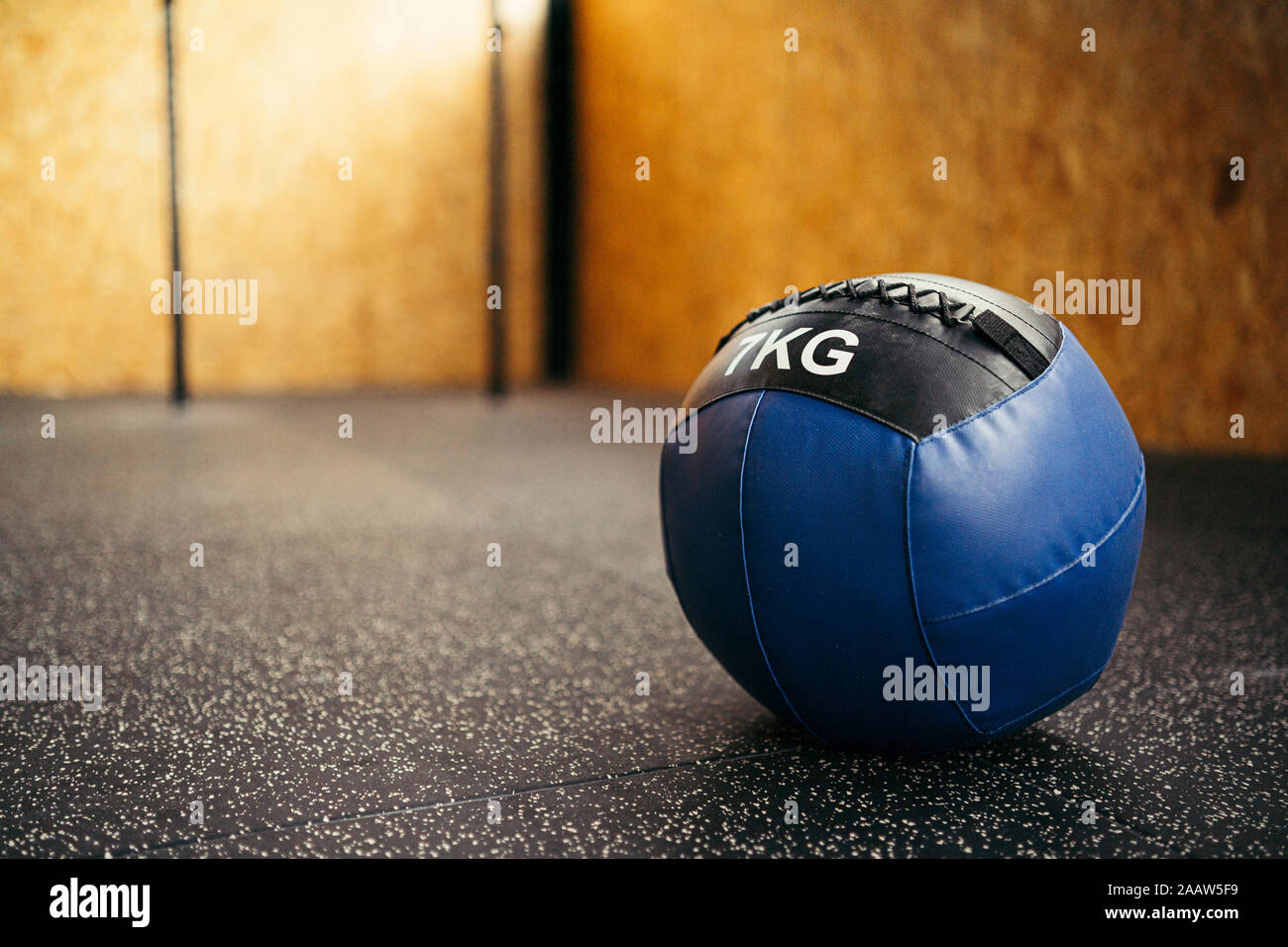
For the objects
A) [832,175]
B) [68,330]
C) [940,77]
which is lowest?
[68,330]

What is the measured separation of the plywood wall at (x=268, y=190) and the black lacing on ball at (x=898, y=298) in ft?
22.4

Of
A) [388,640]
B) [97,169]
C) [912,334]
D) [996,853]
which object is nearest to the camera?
[996,853]

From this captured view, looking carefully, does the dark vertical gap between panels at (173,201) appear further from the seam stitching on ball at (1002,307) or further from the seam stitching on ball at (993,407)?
the seam stitching on ball at (993,407)

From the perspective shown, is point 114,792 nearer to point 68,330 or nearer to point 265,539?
point 265,539

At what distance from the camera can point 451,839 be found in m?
1.31

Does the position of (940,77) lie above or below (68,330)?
above

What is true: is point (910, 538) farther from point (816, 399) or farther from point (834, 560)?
point (816, 399)

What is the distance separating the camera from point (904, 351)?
1.36 metres

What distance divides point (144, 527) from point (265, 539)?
45cm

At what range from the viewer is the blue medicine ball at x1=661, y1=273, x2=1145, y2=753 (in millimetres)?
1309

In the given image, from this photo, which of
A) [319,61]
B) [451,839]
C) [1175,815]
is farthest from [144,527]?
[319,61]

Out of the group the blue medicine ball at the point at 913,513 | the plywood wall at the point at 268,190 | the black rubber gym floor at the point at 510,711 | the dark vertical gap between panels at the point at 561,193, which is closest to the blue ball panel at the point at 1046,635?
the blue medicine ball at the point at 913,513

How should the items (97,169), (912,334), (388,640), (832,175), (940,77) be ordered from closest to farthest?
(912,334)
(388,640)
(940,77)
(832,175)
(97,169)

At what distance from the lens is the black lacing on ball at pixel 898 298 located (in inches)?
54.8
